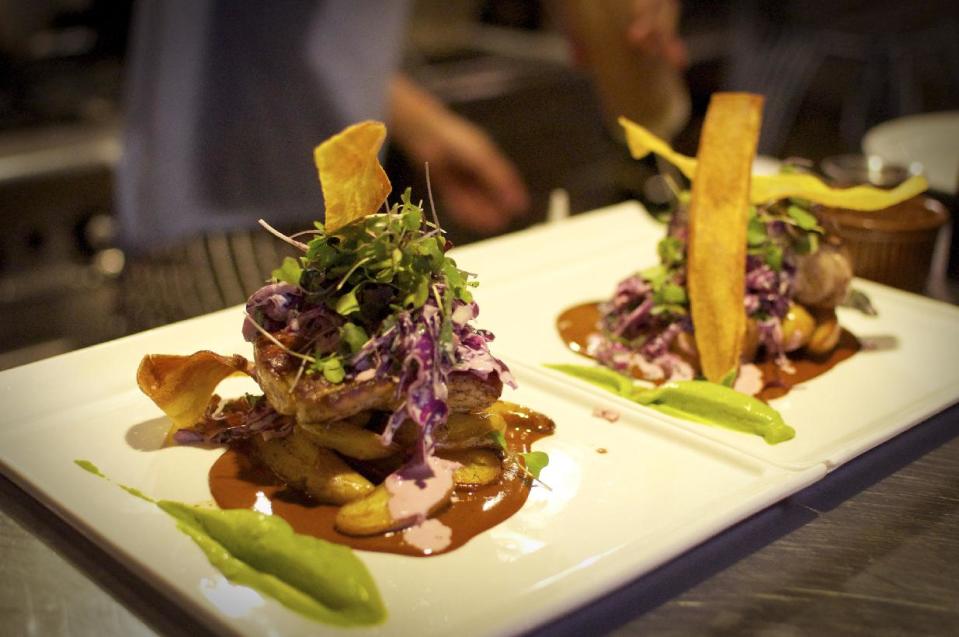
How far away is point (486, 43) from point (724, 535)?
6333mm

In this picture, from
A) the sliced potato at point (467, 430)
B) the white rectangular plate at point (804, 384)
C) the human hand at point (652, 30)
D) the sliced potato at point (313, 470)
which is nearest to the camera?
the sliced potato at point (313, 470)

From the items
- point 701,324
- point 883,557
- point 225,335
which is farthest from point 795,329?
point 225,335

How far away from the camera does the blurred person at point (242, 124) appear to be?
438cm

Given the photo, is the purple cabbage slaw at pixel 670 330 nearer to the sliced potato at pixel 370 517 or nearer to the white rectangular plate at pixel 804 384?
the white rectangular plate at pixel 804 384

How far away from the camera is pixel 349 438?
1873mm

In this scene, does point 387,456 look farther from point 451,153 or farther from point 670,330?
point 451,153

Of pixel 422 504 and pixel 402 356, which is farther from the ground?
pixel 402 356

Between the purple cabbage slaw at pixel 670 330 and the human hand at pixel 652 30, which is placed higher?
the human hand at pixel 652 30

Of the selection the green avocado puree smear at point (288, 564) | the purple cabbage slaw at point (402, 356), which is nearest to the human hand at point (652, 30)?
the purple cabbage slaw at point (402, 356)

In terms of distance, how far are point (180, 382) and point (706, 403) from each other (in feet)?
3.69

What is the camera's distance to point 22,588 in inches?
63.3

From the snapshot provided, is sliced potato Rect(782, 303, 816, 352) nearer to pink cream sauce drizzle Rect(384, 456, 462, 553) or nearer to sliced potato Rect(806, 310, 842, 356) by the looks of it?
sliced potato Rect(806, 310, 842, 356)

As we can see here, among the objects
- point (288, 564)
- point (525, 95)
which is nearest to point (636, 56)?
point (525, 95)

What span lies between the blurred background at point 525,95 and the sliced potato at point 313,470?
1.09m
